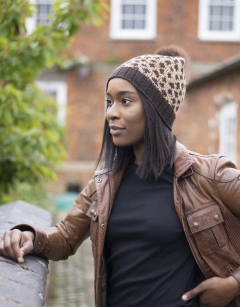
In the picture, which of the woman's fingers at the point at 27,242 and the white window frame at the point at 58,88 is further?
the white window frame at the point at 58,88

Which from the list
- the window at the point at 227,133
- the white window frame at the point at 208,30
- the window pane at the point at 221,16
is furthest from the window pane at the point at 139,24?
the window at the point at 227,133

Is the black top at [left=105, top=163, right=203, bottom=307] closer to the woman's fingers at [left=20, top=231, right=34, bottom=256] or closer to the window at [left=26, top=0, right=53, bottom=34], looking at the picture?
the woman's fingers at [left=20, top=231, right=34, bottom=256]

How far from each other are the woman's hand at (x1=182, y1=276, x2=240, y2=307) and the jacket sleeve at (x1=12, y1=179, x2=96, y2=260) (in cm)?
56

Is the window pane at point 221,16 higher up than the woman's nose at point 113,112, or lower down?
higher up

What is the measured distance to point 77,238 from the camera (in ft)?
7.68

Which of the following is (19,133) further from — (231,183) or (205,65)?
(205,65)

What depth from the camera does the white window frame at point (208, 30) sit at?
626 inches

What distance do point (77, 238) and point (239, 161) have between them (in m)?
7.81

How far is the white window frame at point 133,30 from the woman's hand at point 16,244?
1415 cm

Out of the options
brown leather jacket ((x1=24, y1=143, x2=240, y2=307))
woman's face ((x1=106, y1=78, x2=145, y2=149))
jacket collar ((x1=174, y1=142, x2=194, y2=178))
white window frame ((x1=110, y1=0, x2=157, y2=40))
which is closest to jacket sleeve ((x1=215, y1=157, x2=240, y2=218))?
brown leather jacket ((x1=24, y1=143, x2=240, y2=307))

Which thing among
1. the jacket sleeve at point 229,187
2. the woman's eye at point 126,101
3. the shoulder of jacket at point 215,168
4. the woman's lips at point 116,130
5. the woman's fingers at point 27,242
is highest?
the woman's eye at point 126,101

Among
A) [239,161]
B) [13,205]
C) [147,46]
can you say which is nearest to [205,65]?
[147,46]

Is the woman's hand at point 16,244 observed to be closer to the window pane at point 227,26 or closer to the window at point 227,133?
the window at point 227,133

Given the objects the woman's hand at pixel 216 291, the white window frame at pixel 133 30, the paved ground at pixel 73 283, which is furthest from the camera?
the white window frame at pixel 133 30
